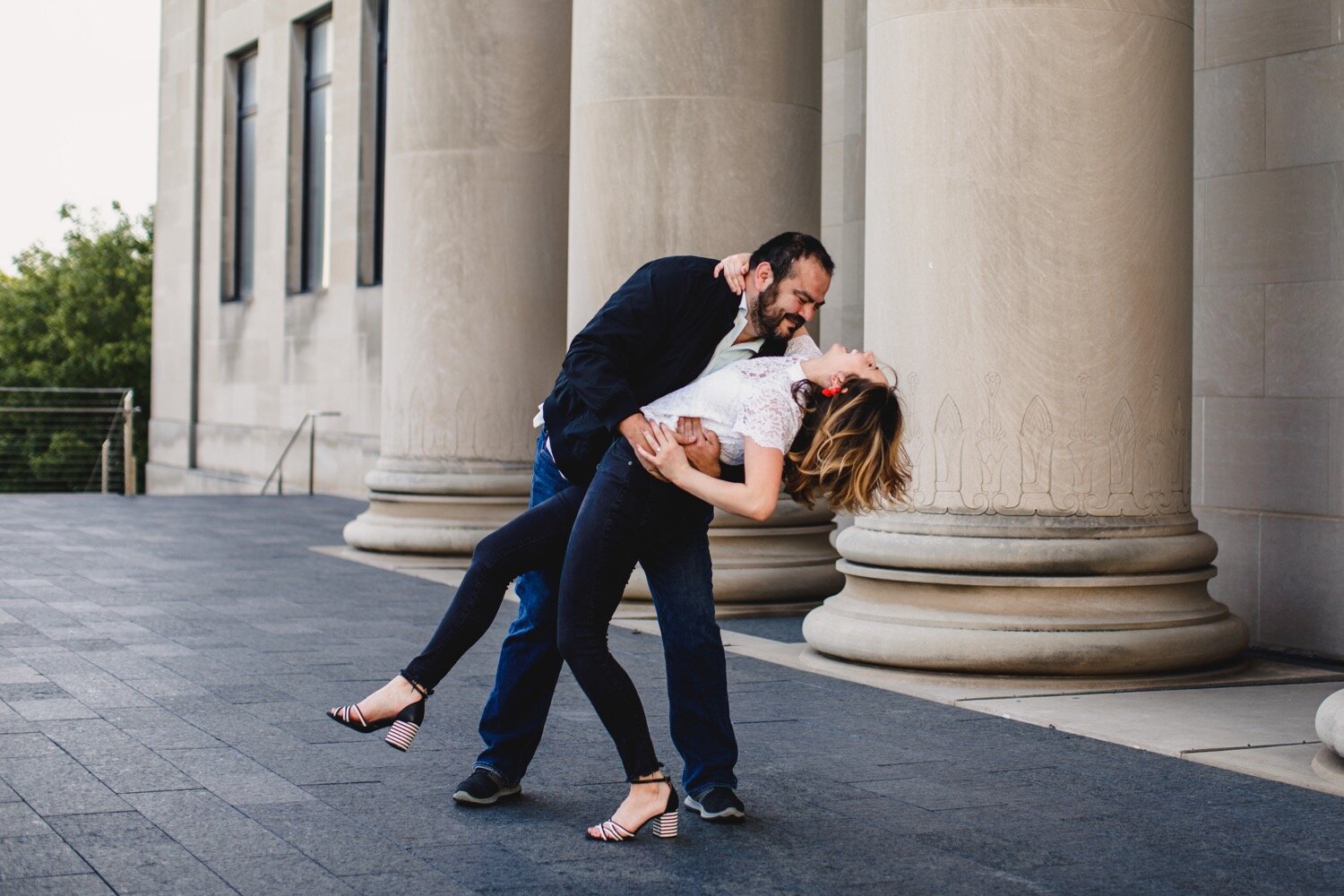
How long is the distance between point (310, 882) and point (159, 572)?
9.08 meters

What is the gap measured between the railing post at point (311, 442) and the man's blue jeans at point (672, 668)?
1938 centimetres

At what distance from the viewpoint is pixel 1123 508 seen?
8508 mm

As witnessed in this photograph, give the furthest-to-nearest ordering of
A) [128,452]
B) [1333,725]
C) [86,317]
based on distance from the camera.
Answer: [86,317] → [128,452] → [1333,725]

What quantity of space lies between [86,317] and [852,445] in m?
58.1

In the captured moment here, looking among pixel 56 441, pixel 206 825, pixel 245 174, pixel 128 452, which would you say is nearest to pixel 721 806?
pixel 206 825

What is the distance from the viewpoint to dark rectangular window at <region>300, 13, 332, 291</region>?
26.8 m

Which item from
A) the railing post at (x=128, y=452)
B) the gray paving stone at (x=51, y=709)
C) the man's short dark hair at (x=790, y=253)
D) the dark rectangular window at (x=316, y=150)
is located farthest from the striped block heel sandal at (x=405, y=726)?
the dark rectangular window at (x=316, y=150)

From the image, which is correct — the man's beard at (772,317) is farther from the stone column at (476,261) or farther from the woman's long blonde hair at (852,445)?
the stone column at (476,261)

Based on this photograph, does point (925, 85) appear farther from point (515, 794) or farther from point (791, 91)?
point (515, 794)

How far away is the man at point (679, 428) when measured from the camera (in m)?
5.45

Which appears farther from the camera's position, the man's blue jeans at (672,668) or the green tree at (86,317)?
the green tree at (86,317)

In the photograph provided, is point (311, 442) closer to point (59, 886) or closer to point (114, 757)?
point (114, 757)

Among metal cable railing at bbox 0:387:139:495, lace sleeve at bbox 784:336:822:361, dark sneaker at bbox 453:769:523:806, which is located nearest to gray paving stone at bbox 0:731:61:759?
dark sneaker at bbox 453:769:523:806

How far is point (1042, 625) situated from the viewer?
27.5 feet
